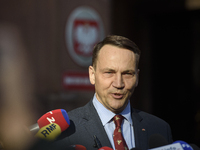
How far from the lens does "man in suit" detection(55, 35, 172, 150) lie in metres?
1.99

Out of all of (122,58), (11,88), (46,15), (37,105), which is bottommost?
(37,105)

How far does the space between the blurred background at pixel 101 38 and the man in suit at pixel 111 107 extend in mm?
3649

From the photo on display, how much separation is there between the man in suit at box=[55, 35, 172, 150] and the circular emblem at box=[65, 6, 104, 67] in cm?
436

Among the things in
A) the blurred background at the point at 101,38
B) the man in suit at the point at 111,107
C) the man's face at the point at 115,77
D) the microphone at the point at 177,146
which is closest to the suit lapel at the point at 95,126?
the man in suit at the point at 111,107

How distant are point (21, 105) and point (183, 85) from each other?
3650 mm

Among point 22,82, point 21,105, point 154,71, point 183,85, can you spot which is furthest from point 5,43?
point 183,85

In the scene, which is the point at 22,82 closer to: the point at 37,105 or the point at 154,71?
the point at 37,105

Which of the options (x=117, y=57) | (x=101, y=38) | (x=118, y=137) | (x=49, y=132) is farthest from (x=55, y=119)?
(x=101, y=38)

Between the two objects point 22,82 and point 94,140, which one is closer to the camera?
point 94,140

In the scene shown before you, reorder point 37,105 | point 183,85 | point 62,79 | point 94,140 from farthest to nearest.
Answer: point 183,85
point 62,79
point 37,105
point 94,140

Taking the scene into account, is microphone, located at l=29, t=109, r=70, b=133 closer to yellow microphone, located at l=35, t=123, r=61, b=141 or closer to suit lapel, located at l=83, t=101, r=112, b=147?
yellow microphone, located at l=35, t=123, r=61, b=141

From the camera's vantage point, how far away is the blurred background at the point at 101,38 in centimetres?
A: 591

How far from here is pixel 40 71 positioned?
236 inches

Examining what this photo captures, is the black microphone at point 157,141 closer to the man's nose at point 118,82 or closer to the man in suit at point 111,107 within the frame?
the man in suit at point 111,107
